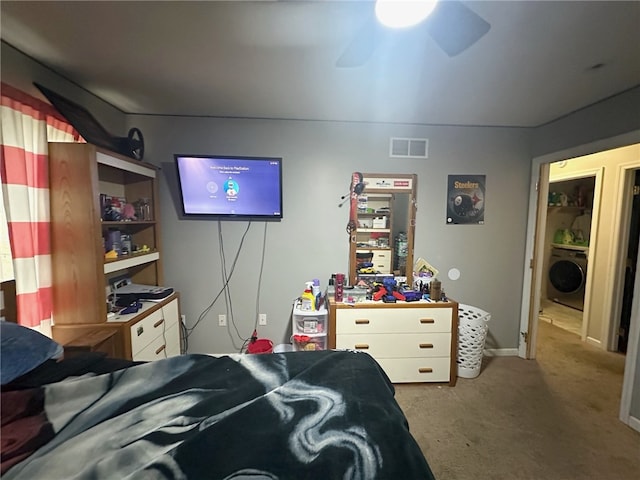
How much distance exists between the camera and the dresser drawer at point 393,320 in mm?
2299

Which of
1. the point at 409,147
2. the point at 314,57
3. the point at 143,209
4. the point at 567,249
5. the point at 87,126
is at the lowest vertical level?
the point at 567,249

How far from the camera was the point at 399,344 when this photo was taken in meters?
2.34

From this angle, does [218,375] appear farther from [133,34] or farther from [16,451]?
[133,34]

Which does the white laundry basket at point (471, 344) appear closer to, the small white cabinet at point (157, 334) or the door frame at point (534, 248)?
the door frame at point (534, 248)

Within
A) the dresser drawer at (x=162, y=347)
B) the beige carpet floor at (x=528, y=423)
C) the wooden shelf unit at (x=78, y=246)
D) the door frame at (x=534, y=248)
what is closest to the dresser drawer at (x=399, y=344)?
the beige carpet floor at (x=528, y=423)

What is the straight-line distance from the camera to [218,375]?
1278 millimetres

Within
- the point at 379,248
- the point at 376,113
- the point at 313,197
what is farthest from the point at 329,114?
the point at 379,248

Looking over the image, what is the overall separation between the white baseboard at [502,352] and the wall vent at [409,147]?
7.03 feet

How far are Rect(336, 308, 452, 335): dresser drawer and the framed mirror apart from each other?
1.54ft

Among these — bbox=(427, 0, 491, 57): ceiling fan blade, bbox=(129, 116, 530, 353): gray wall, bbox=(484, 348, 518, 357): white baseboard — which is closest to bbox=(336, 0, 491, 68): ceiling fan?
bbox=(427, 0, 491, 57): ceiling fan blade

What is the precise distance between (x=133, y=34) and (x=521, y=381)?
3.73m

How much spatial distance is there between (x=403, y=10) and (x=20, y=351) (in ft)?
6.59

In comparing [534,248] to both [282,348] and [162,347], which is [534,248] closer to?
[282,348]

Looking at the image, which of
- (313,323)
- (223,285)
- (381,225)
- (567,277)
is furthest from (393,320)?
(567,277)
